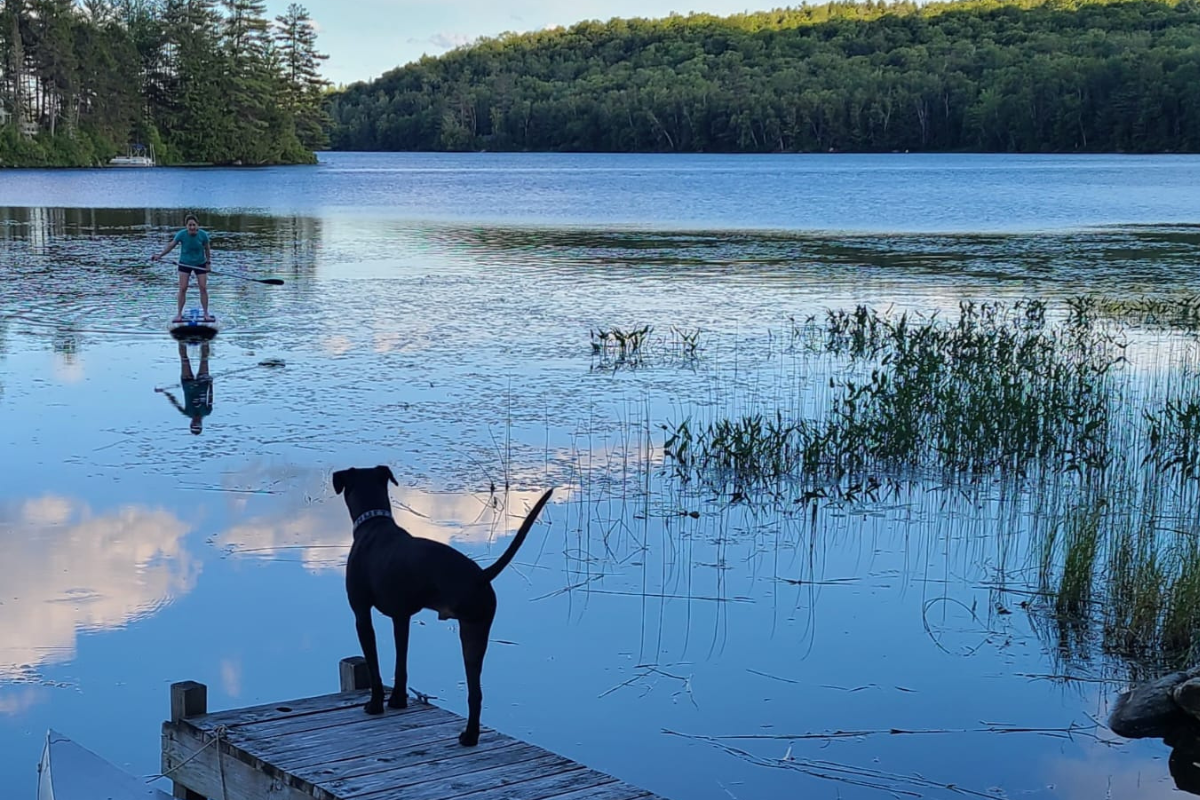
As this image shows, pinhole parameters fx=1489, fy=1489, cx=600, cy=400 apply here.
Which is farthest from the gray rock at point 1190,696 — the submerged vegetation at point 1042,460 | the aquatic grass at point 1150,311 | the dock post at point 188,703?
the aquatic grass at point 1150,311

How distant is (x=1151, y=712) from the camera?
6773mm

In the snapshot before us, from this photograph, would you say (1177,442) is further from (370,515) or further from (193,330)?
(193,330)

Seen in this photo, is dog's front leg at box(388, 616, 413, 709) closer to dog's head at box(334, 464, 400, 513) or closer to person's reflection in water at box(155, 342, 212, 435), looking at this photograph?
dog's head at box(334, 464, 400, 513)

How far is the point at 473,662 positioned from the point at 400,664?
485 mm

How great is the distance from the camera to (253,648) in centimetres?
768

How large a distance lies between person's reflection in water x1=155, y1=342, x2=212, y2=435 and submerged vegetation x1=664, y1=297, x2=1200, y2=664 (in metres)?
4.25

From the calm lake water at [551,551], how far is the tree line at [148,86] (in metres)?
85.0

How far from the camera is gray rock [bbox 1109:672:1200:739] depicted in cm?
Result: 670

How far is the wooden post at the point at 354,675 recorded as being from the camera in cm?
598

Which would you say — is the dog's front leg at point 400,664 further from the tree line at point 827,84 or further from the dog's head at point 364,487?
the tree line at point 827,84

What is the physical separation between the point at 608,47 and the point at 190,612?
174294 millimetres

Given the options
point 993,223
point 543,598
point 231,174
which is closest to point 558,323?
point 543,598

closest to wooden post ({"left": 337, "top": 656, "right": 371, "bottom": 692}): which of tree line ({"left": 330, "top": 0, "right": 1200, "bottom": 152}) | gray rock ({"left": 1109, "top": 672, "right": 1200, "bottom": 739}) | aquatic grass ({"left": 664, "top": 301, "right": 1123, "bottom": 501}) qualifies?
gray rock ({"left": 1109, "top": 672, "right": 1200, "bottom": 739})

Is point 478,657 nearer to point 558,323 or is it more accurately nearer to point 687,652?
point 687,652
